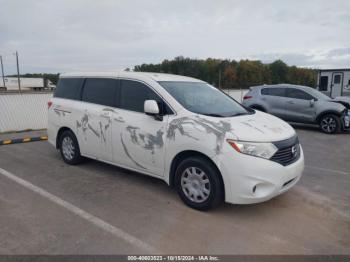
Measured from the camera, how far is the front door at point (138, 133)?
4.11 metres

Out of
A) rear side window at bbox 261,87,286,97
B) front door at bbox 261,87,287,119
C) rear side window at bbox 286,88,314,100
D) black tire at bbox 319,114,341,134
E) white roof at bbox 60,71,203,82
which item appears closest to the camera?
white roof at bbox 60,71,203,82

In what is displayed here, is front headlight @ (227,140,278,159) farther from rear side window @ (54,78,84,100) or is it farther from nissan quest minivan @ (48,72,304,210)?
rear side window @ (54,78,84,100)

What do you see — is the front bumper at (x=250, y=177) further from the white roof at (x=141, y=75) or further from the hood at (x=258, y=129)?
the white roof at (x=141, y=75)

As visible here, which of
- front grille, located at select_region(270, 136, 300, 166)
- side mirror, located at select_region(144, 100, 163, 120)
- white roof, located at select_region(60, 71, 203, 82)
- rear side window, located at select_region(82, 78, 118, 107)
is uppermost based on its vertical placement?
white roof, located at select_region(60, 71, 203, 82)

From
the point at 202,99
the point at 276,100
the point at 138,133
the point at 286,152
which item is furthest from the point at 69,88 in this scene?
the point at 276,100

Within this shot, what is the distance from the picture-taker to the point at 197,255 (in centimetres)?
287

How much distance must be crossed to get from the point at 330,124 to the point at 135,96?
8.11 metres

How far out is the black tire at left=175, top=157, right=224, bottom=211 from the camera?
356 centimetres

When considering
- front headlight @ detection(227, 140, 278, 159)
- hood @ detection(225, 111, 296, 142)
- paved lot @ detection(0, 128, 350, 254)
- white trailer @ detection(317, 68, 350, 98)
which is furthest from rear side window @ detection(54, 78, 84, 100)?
white trailer @ detection(317, 68, 350, 98)

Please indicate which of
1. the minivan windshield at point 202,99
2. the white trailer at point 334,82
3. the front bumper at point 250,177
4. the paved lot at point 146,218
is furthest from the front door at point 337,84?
the front bumper at point 250,177

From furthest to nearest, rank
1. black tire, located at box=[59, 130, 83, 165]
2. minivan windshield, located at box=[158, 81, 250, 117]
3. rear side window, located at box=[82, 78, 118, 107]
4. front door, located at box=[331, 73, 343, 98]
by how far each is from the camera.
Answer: front door, located at box=[331, 73, 343, 98]
black tire, located at box=[59, 130, 83, 165]
rear side window, located at box=[82, 78, 118, 107]
minivan windshield, located at box=[158, 81, 250, 117]

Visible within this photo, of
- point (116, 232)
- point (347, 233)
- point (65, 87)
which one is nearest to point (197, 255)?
point (116, 232)

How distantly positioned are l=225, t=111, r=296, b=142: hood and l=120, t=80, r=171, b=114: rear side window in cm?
113

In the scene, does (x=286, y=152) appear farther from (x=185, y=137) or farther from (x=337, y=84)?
(x=337, y=84)
